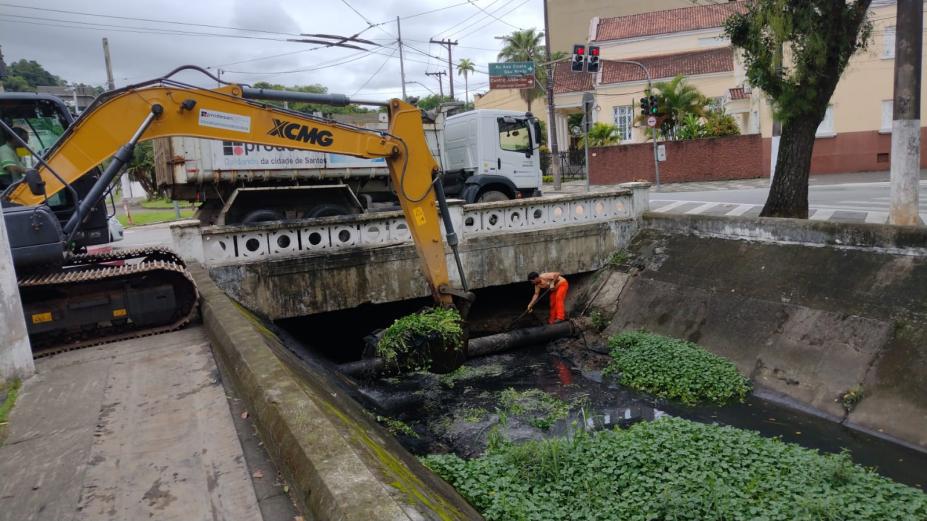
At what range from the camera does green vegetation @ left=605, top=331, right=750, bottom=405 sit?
24.8 ft

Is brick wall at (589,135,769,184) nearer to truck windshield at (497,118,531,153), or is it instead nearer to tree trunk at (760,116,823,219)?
truck windshield at (497,118,531,153)

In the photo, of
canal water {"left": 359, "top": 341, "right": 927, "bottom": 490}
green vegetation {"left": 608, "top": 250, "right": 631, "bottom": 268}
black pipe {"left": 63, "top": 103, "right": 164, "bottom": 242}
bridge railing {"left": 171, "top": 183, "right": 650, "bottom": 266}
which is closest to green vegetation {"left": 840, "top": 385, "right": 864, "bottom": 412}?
canal water {"left": 359, "top": 341, "right": 927, "bottom": 490}

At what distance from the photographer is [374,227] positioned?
9508 millimetres

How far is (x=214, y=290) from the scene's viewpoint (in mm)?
7324

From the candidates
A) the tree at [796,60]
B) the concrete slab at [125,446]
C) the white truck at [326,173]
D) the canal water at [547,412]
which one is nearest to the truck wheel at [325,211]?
the white truck at [326,173]

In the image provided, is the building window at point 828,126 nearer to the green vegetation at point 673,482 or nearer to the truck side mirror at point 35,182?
the green vegetation at point 673,482

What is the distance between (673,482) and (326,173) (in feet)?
29.0

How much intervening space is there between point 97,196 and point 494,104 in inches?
1616

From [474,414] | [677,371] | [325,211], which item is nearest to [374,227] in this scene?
[325,211]

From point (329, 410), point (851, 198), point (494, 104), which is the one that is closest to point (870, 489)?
point (329, 410)

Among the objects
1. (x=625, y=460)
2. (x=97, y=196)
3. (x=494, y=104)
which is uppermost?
(x=494, y=104)

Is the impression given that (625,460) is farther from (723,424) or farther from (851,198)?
(851,198)

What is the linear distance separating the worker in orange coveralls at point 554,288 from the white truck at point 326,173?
2963 millimetres

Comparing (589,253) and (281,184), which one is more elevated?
(281,184)
